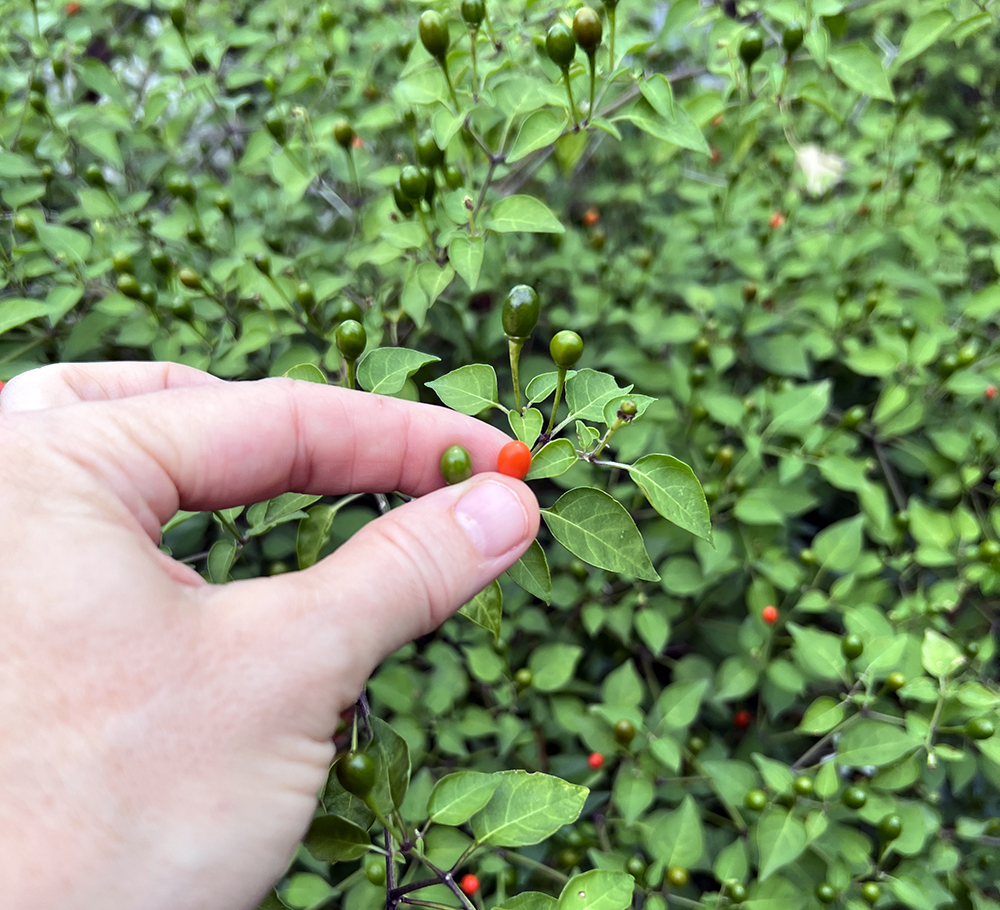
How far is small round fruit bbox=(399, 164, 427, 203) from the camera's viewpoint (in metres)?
1.25

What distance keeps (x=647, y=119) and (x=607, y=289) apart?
789mm

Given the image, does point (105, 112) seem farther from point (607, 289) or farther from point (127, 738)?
point (127, 738)

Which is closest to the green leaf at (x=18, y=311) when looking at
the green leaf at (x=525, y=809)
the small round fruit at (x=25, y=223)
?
the small round fruit at (x=25, y=223)

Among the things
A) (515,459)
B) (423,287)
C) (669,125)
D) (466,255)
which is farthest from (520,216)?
(515,459)

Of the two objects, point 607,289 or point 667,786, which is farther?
point 607,289

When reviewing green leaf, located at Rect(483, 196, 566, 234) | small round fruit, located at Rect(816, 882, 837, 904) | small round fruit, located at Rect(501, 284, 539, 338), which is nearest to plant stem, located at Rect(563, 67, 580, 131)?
green leaf, located at Rect(483, 196, 566, 234)

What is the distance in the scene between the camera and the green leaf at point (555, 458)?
1.00 metres

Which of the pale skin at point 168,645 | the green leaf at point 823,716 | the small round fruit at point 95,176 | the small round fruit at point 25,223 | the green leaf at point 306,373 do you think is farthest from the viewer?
the small round fruit at point 95,176

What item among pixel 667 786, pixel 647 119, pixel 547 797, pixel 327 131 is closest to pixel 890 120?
pixel 647 119

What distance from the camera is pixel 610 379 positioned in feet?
3.55

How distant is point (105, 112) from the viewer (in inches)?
71.6

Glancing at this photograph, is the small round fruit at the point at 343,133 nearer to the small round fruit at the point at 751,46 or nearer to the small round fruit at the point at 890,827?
the small round fruit at the point at 751,46

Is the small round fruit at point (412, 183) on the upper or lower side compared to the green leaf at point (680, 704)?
upper

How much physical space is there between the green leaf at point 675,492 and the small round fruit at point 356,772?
543mm
